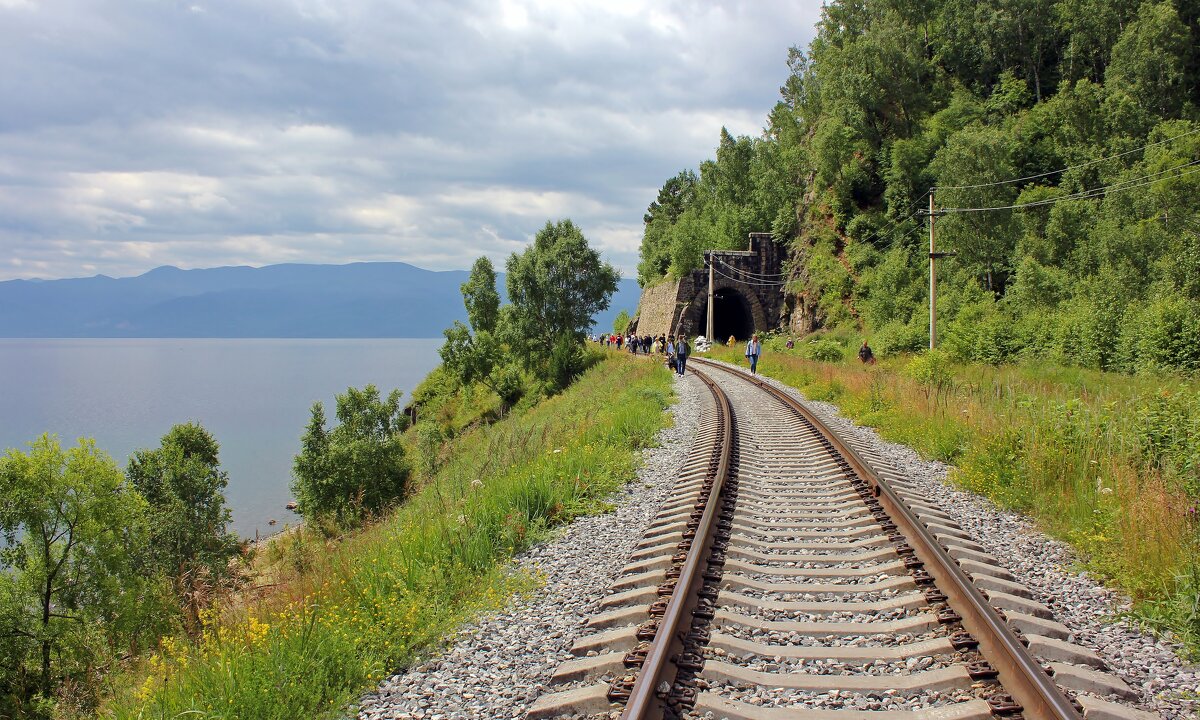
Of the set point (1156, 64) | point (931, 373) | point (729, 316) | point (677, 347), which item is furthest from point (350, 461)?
point (1156, 64)

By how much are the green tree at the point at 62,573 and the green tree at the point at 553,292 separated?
3166 centimetres

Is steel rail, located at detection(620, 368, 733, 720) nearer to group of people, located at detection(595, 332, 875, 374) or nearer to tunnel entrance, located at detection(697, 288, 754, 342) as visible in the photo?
group of people, located at detection(595, 332, 875, 374)

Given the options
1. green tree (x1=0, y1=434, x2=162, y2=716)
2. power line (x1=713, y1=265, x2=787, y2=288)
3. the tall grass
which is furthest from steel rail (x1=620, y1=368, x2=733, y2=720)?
power line (x1=713, y1=265, x2=787, y2=288)

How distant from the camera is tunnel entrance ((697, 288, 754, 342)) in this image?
57.2 metres

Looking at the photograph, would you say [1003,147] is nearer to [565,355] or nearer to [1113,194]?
[1113,194]

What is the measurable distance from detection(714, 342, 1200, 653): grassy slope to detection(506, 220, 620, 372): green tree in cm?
3703

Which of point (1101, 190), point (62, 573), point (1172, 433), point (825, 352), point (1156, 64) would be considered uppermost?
point (1156, 64)

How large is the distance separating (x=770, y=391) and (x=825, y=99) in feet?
147

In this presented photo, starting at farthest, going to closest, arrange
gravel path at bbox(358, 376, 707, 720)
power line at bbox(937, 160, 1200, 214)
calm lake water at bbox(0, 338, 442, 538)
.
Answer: calm lake water at bbox(0, 338, 442, 538), power line at bbox(937, 160, 1200, 214), gravel path at bbox(358, 376, 707, 720)

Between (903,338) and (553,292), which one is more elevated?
(553,292)

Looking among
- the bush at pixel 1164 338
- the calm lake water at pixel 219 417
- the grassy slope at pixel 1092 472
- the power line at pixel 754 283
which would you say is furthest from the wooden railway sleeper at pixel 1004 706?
the power line at pixel 754 283

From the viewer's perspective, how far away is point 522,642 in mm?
4312

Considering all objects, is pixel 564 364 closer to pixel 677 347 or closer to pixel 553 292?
pixel 553 292

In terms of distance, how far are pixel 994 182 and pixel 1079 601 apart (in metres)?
42.2
